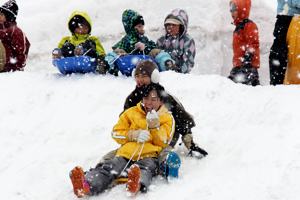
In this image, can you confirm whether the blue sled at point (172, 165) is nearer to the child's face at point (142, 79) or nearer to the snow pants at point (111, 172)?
the snow pants at point (111, 172)

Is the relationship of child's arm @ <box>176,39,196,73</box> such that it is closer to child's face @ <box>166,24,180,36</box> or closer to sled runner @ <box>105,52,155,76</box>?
child's face @ <box>166,24,180,36</box>

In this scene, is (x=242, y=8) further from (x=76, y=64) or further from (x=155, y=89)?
(x=155, y=89)

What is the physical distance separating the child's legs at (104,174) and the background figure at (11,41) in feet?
14.0

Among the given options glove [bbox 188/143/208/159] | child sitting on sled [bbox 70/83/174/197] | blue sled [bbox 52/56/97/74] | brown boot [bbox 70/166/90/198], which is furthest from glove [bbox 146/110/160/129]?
blue sled [bbox 52/56/97/74]

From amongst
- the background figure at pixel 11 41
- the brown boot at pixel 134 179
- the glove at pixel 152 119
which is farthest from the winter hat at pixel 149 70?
the background figure at pixel 11 41

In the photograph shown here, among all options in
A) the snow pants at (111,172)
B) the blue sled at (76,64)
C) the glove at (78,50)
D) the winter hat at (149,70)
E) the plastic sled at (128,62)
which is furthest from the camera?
the glove at (78,50)

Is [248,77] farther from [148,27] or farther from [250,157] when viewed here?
[148,27]

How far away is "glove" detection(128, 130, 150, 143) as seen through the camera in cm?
495

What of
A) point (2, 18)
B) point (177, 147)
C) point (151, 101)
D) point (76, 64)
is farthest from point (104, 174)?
point (2, 18)

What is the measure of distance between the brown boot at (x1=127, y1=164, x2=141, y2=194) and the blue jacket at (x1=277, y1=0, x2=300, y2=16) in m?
3.55

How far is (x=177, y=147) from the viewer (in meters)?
5.76

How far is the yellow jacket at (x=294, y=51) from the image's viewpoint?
697 cm

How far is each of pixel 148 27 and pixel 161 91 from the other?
6.34 m

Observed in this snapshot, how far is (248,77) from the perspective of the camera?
7.85 meters
